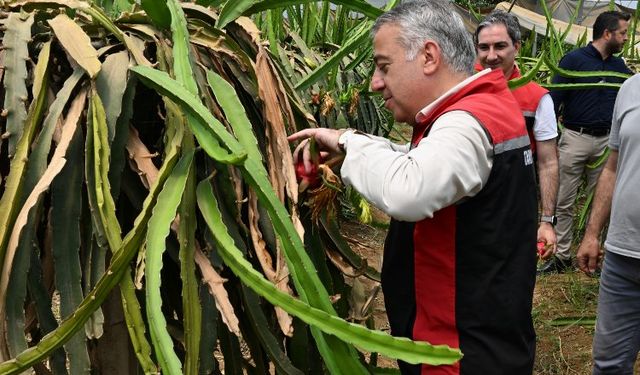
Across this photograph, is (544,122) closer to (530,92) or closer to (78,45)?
(530,92)

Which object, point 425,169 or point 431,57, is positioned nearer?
point 425,169

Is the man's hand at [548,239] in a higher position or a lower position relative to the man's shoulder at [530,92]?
lower

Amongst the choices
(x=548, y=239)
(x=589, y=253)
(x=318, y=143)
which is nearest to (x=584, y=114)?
(x=548, y=239)

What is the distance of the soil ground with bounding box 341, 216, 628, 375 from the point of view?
4188 mm

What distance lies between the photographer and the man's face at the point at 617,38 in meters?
5.47

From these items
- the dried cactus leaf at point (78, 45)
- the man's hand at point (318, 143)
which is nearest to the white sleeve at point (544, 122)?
the man's hand at point (318, 143)

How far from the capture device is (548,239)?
3412 mm

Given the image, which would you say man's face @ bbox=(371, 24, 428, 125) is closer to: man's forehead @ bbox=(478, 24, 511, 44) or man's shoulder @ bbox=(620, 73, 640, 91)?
man's shoulder @ bbox=(620, 73, 640, 91)

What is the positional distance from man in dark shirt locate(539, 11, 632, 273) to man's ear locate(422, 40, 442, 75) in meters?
3.75

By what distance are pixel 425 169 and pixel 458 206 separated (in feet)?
0.70

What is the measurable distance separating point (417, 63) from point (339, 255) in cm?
44

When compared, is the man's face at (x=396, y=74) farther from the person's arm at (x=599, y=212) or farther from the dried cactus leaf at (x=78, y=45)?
the person's arm at (x=599, y=212)

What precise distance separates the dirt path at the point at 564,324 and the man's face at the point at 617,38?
155 centimetres

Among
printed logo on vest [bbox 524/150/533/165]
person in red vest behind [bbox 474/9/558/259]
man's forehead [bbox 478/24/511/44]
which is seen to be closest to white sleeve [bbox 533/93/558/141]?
person in red vest behind [bbox 474/9/558/259]
